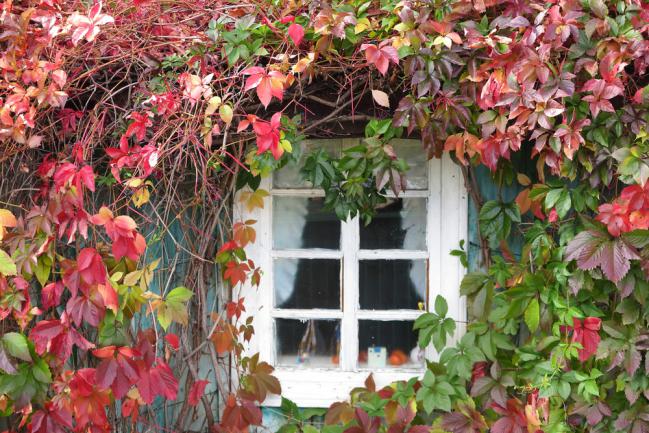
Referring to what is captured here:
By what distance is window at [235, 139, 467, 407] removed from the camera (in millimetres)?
3193

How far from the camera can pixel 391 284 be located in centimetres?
325

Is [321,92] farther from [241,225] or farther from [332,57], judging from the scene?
[241,225]

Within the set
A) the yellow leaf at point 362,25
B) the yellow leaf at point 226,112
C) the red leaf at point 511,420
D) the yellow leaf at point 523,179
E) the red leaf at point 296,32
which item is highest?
the yellow leaf at point 362,25

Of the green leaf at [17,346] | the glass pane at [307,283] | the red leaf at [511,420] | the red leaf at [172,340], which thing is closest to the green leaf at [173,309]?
the red leaf at [172,340]

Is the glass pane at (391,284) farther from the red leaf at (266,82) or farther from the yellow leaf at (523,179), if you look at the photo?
the red leaf at (266,82)

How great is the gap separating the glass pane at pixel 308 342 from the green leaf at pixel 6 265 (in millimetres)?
1223

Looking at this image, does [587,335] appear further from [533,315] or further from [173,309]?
[173,309]

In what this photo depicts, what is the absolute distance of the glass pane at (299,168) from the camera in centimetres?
320

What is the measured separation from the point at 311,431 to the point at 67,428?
965 millimetres

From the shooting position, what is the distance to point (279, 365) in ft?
10.9

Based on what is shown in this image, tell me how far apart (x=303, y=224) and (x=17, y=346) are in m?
1.29

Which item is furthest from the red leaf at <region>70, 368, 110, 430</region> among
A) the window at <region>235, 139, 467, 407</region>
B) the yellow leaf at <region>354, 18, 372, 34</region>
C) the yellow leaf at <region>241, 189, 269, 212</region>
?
the yellow leaf at <region>354, 18, 372, 34</region>

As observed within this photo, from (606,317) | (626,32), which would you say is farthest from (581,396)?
(626,32)

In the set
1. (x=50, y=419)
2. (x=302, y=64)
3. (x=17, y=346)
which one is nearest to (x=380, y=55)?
(x=302, y=64)
